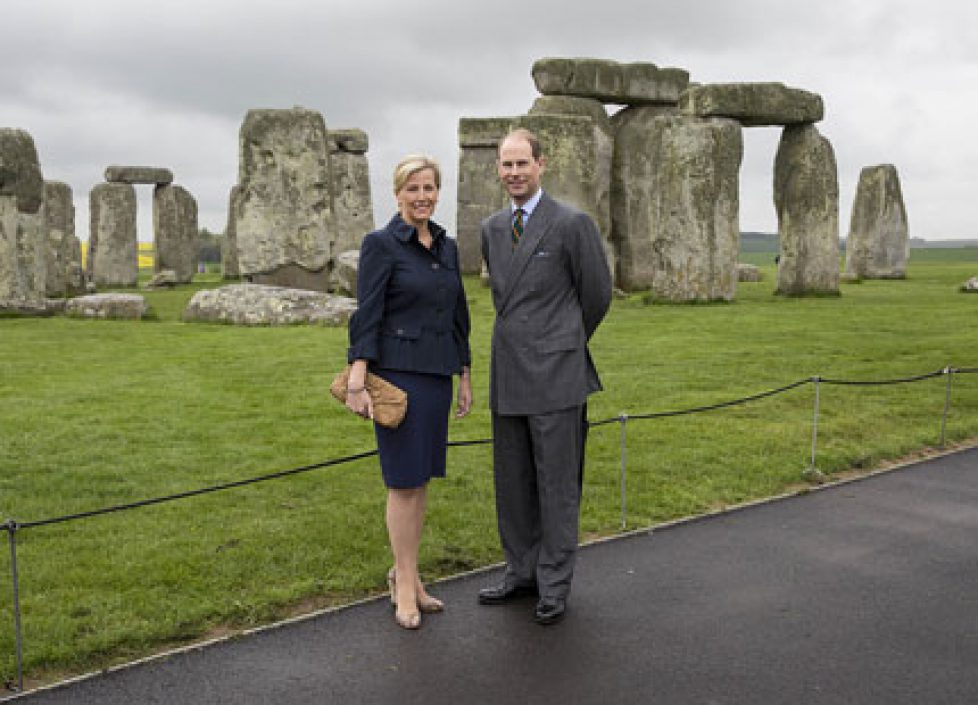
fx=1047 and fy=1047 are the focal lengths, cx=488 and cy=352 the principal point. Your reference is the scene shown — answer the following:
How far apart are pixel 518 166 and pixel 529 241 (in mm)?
292

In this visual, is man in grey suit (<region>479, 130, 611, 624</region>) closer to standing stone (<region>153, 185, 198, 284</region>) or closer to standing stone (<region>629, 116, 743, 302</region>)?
standing stone (<region>629, 116, 743, 302</region>)

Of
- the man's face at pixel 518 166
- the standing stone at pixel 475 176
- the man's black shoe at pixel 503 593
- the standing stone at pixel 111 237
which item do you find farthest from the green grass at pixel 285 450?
the standing stone at pixel 111 237

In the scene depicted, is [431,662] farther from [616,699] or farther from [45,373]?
[45,373]

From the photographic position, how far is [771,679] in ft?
11.5

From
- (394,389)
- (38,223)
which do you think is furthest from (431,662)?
(38,223)

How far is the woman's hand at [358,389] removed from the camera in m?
3.86

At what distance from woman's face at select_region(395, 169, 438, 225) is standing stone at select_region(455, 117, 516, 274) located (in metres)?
19.0

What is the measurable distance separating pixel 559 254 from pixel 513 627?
4.71ft

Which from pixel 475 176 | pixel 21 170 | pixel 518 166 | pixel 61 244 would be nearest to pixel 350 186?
pixel 475 176

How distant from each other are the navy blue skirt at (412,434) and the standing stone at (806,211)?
13.9 meters

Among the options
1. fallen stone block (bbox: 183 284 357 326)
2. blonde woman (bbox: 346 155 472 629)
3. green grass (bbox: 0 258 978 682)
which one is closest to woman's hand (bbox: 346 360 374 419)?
blonde woman (bbox: 346 155 472 629)

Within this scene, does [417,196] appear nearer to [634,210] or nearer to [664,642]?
[664,642]

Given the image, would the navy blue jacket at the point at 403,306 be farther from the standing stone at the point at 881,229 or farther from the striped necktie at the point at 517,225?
the standing stone at the point at 881,229

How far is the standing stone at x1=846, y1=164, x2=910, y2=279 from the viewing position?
2364 cm
